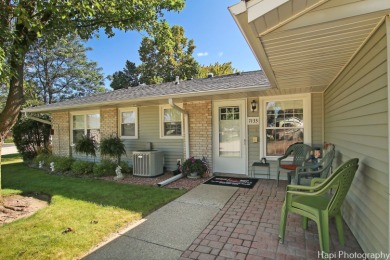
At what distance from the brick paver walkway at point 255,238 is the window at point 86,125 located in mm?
6917

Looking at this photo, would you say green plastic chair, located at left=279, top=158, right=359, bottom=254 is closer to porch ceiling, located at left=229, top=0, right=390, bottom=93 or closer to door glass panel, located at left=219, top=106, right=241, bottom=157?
porch ceiling, located at left=229, top=0, right=390, bottom=93

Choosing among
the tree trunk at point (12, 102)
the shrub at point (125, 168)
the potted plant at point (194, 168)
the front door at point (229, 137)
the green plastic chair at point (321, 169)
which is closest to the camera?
the green plastic chair at point (321, 169)

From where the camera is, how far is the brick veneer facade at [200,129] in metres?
6.64

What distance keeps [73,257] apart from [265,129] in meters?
5.14

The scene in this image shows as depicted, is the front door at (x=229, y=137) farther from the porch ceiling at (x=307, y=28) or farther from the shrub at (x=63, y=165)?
the shrub at (x=63, y=165)

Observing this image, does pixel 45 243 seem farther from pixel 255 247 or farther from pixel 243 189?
pixel 243 189

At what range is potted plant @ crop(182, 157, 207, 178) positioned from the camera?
6266 mm

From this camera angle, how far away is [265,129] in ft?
20.0

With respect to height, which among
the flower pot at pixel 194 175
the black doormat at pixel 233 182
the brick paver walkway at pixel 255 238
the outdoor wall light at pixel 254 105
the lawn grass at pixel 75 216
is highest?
the outdoor wall light at pixel 254 105

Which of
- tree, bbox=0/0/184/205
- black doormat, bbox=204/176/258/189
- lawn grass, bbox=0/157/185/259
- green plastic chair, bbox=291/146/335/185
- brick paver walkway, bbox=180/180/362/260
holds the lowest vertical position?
lawn grass, bbox=0/157/185/259

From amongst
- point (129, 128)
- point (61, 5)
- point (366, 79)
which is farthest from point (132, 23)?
point (366, 79)

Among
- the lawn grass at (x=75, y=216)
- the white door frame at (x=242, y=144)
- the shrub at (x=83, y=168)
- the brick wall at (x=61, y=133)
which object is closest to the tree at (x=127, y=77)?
the brick wall at (x=61, y=133)

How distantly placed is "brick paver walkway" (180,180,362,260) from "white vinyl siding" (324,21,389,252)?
389 mm

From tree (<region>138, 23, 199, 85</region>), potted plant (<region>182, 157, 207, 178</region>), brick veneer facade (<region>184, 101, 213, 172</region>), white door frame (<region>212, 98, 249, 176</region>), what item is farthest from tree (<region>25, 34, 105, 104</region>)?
potted plant (<region>182, 157, 207, 178</region>)
